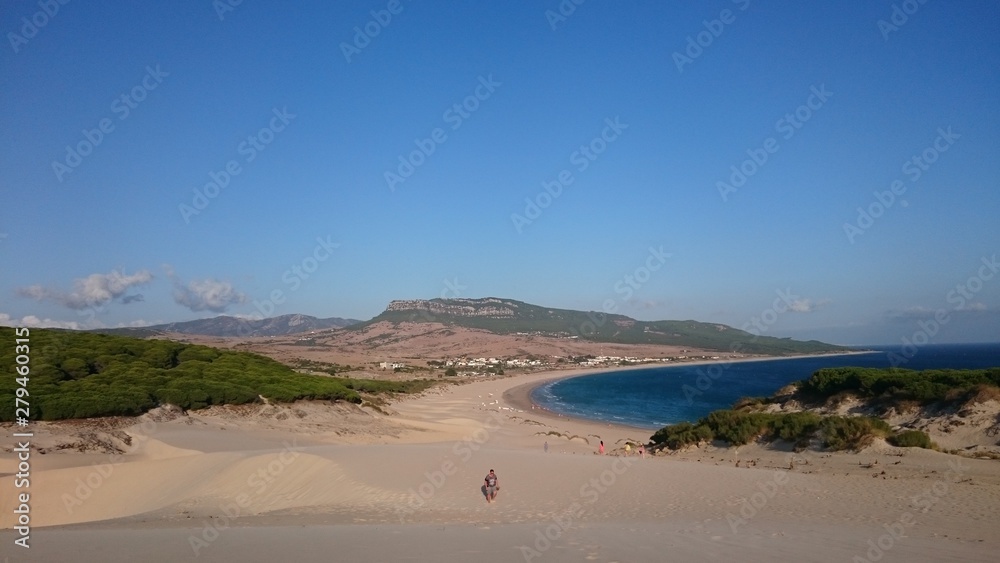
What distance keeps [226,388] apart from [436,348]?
14571 centimetres

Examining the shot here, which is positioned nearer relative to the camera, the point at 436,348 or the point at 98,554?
the point at 98,554

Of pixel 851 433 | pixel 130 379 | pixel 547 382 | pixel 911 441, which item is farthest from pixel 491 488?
pixel 547 382

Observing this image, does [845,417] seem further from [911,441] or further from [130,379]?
[130,379]

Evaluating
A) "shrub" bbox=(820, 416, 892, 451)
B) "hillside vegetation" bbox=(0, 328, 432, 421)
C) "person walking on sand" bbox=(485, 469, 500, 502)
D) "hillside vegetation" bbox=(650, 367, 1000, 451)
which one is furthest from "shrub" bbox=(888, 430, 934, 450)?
"hillside vegetation" bbox=(0, 328, 432, 421)

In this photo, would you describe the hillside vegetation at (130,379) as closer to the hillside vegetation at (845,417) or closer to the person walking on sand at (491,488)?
the person walking on sand at (491,488)

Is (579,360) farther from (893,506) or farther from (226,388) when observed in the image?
(893,506)

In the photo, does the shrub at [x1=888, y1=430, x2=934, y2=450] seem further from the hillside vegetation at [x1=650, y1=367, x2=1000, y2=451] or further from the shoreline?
the shoreline

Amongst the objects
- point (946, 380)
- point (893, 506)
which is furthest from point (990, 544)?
point (946, 380)

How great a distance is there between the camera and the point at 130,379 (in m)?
33.4

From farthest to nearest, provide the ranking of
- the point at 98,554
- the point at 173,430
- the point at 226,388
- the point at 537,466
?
the point at 226,388, the point at 173,430, the point at 537,466, the point at 98,554

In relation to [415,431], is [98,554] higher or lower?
higher

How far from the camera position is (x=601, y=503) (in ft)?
49.5

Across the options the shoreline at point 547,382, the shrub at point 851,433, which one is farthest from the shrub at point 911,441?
the shoreline at point 547,382

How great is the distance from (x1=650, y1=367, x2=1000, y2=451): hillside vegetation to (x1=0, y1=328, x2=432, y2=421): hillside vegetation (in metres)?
24.2
